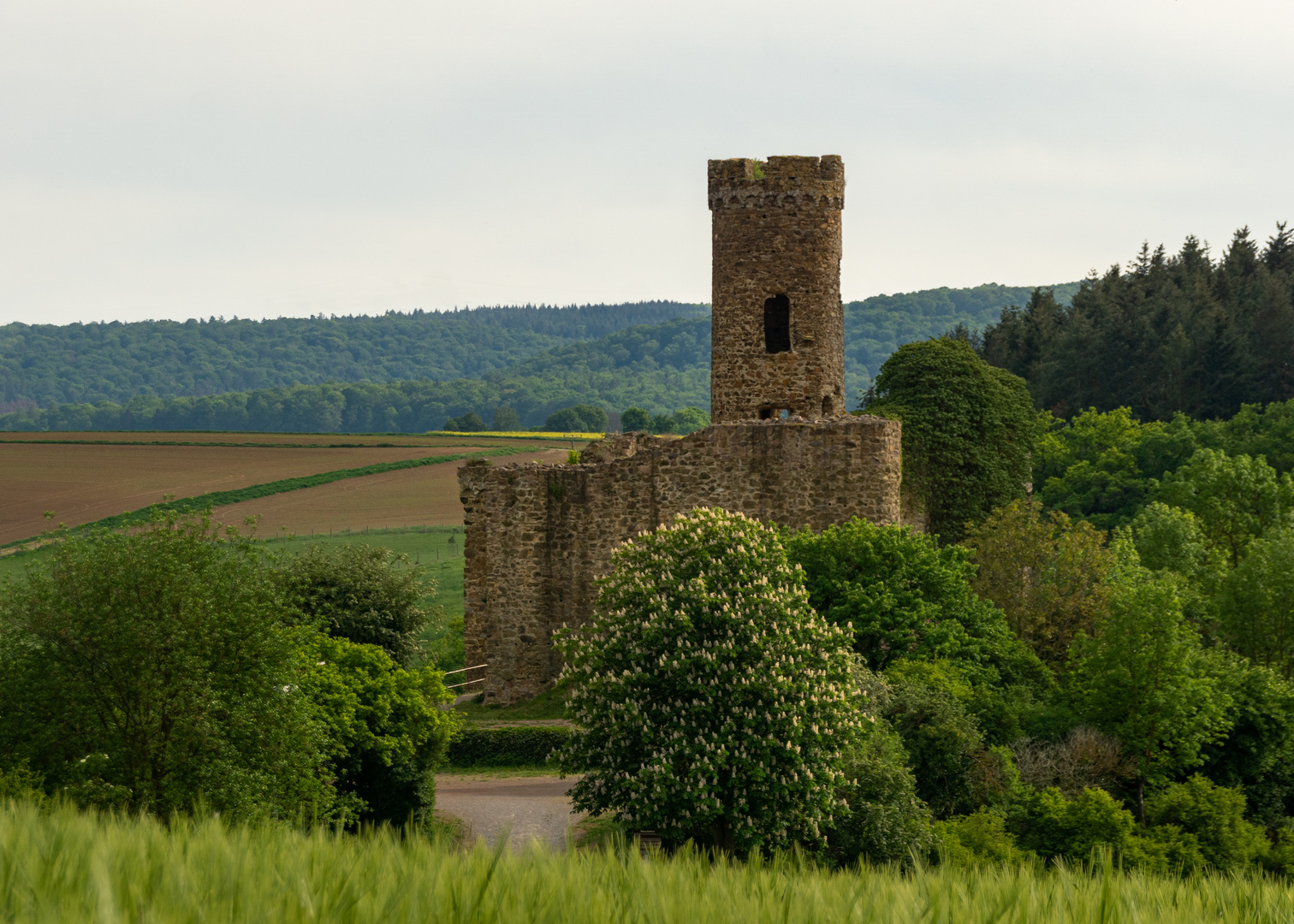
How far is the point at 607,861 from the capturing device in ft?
23.2

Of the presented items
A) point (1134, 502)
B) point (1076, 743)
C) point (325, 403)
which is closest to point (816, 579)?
point (1076, 743)

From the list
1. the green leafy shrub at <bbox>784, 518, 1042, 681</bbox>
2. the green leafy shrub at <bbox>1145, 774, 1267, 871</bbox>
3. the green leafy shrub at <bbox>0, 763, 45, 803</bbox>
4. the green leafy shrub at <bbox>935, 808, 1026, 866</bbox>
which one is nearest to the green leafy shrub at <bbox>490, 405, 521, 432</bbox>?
the green leafy shrub at <bbox>784, 518, 1042, 681</bbox>

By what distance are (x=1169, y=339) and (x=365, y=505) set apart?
51.2m

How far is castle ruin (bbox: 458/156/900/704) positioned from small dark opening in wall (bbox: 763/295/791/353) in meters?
0.06

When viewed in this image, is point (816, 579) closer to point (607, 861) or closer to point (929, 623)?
point (929, 623)

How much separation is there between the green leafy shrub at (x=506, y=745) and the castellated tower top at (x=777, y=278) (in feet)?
34.9

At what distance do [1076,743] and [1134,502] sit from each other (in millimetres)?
37517

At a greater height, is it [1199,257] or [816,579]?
[1199,257]

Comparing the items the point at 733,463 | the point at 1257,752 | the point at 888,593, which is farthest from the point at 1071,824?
the point at 733,463

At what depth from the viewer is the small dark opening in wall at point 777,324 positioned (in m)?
37.2

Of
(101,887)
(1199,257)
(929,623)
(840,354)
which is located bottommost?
(929,623)

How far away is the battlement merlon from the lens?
36781mm

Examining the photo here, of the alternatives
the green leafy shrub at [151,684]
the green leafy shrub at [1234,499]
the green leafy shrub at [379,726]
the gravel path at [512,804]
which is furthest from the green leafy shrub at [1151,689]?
the green leafy shrub at [1234,499]

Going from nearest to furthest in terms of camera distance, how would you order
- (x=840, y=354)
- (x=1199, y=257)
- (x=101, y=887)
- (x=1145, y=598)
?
(x=101, y=887) < (x=1145, y=598) < (x=840, y=354) < (x=1199, y=257)
